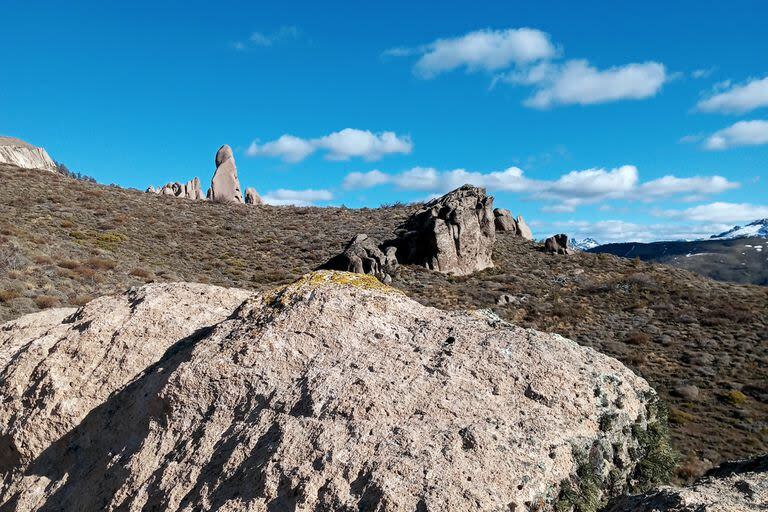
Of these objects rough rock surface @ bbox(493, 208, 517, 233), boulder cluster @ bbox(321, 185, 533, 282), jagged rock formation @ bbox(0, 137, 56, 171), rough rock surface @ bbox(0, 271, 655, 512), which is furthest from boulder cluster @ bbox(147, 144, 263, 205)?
rough rock surface @ bbox(0, 271, 655, 512)

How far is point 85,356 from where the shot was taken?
590cm

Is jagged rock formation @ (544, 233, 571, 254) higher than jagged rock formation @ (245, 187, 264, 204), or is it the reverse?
jagged rock formation @ (245, 187, 264, 204)

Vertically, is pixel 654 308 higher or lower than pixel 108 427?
lower

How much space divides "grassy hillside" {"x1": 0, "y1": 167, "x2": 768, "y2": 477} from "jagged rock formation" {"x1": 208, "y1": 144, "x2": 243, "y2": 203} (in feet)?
66.8

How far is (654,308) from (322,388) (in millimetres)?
30455

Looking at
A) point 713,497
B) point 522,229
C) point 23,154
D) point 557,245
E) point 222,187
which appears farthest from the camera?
point 23,154

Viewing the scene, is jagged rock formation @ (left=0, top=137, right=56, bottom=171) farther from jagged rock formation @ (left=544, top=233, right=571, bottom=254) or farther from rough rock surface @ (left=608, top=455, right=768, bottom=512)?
rough rock surface @ (left=608, top=455, right=768, bottom=512)

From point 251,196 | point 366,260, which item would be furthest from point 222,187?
point 366,260

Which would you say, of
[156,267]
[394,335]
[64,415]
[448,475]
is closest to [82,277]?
[156,267]

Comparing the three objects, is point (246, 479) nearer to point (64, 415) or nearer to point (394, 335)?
point (394, 335)

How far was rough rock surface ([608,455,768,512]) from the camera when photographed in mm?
2969

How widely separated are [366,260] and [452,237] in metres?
7.00

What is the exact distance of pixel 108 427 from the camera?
5223 mm

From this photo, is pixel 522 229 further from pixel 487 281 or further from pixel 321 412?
pixel 321 412
